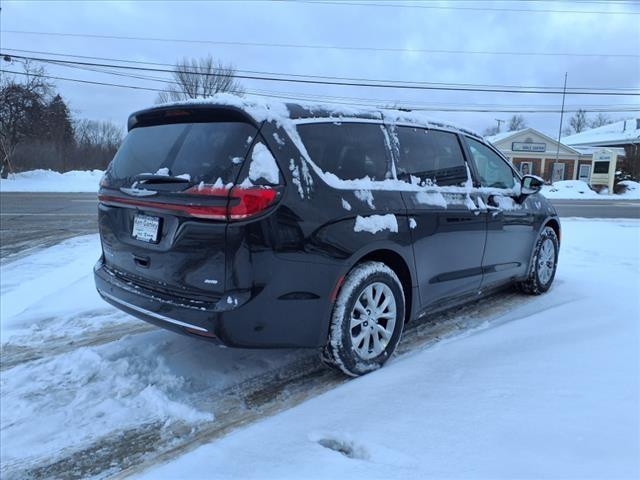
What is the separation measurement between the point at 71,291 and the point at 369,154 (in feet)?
12.5

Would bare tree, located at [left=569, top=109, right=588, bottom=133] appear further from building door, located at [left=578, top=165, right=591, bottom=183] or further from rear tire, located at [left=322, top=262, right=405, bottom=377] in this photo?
rear tire, located at [left=322, top=262, right=405, bottom=377]

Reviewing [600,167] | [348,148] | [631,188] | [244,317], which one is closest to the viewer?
[244,317]

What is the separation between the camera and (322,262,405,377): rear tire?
9.74 feet

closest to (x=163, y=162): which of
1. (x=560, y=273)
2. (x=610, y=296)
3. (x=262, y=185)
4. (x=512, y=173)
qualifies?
(x=262, y=185)

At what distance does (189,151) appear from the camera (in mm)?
2836

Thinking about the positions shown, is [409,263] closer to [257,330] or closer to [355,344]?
[355,344]

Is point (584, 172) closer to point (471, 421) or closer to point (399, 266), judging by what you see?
point (399, 266)

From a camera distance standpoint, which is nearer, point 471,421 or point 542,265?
point 471,421

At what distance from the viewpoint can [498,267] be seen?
4422mm

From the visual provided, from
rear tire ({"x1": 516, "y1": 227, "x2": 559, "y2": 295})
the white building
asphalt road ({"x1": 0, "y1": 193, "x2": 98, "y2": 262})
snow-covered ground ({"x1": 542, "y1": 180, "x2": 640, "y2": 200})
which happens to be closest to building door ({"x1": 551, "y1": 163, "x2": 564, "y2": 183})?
the white building

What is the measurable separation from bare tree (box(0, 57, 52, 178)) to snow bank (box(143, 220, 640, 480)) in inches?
1329

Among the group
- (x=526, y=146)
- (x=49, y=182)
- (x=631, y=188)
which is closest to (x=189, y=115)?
(x=49, y=182)

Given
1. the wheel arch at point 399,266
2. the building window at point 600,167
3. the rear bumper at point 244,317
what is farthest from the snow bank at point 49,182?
the building window at point 600,167

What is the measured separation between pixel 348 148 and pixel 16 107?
118ft
